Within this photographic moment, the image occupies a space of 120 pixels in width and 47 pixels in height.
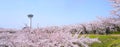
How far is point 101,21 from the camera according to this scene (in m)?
30.9

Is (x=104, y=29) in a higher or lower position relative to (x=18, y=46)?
lower

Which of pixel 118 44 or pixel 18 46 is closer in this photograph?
pixel 18 46

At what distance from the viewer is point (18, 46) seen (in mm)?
8266

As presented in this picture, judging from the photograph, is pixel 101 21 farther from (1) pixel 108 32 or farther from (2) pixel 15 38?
(2) pixel 15 38

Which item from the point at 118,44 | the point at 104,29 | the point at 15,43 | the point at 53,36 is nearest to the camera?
the point at 15,43

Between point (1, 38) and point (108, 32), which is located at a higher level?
point (1, 38)

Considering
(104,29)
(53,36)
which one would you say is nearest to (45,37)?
(53,36)

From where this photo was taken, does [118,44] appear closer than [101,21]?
Yes

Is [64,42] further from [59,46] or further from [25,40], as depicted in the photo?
[25,40]

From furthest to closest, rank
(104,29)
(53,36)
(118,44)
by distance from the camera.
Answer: (104,29), (118,44), (53,36)

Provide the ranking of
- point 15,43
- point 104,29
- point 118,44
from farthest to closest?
1. point 104,29
2. point 118,44
3. point 15,43

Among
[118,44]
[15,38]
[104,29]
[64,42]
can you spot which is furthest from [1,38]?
[104,29]

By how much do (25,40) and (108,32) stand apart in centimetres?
2196

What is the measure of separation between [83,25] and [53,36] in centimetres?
2213
